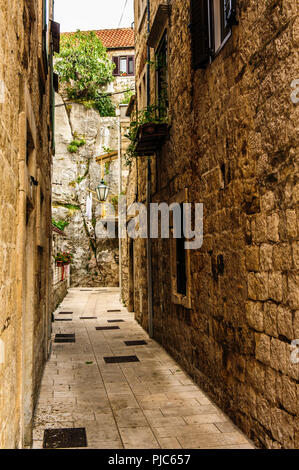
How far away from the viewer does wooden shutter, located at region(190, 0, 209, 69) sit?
17.8 feet

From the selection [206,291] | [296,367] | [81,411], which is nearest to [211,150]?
[206,291]

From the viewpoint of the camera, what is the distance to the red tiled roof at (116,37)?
110ft

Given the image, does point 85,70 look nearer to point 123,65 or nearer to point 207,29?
point 123,65

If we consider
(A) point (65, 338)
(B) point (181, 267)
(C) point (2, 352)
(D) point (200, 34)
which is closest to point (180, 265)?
(B) point (181, 267)

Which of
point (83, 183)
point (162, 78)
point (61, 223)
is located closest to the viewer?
point (162, 78)

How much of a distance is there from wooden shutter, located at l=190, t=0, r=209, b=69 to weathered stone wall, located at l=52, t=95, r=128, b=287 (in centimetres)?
2054

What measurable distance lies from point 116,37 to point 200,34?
31830 millimetres

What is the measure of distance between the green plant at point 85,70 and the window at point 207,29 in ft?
79.9

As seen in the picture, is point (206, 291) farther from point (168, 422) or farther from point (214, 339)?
point (168, 422)

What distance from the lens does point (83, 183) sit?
91.6 ft

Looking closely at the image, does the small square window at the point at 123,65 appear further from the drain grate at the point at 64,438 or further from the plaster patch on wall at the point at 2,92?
the plaster patch on wall at the point at 2,92

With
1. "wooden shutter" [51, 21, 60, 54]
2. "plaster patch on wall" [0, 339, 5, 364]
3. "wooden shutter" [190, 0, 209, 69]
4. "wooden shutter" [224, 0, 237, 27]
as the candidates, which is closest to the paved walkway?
"plaster patch on wall" [0, 339, 5, 364]

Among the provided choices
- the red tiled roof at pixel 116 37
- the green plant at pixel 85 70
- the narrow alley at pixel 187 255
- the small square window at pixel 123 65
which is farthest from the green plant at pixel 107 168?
the narrow alley at pixel 187 255

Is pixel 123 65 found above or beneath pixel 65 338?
above
